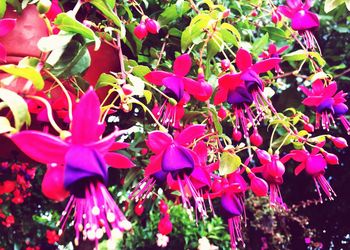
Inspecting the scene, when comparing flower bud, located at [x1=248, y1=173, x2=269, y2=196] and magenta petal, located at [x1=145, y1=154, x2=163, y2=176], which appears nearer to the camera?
magenta petal, located at [x1=145, y1=154, x2=163, y2=176]

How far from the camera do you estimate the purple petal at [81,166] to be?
0.34 m

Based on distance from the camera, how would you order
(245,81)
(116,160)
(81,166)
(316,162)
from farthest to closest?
(316,162)
(245,81)
(116,160)
(81,166)

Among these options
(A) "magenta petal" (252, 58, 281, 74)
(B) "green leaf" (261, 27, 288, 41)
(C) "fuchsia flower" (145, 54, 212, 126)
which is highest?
(A) "magenta petal" (252, 58, 281, 74)

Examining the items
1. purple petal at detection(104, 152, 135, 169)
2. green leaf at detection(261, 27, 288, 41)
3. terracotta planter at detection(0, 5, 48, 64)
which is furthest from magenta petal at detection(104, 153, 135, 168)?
green leaf at detection(261, 27, 288, 41)

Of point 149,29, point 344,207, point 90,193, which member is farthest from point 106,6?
point 344,207

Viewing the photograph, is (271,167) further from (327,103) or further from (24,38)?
(24,38)

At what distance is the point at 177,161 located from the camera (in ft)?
1.53

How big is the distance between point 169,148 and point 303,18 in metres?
0.41

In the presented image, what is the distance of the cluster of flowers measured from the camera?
348 mm

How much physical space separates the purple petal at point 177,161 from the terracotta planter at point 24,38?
268 millimetres

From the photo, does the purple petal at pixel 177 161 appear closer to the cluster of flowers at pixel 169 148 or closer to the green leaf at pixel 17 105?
the cluster of flowers at pixel 169 148

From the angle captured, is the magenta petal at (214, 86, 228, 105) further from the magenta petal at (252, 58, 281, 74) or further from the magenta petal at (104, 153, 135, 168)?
the magenta petal at (104, 153, 135, 168)

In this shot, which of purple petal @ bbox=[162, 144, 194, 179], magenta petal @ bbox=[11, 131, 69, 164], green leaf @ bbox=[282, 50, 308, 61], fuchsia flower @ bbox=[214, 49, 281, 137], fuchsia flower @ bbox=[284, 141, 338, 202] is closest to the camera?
magenta petal @ bbox=[11, 131, 69, 164]

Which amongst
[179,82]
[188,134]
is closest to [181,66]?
[179,82]
